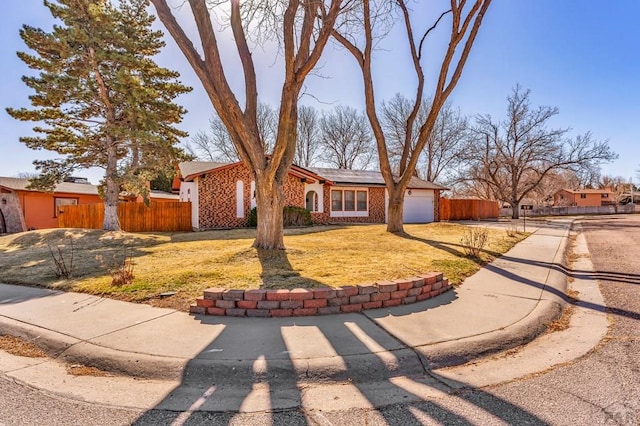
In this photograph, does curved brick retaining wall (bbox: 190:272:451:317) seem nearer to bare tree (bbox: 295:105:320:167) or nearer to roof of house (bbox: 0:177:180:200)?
roof of house (bbox: 0:177:180:200)

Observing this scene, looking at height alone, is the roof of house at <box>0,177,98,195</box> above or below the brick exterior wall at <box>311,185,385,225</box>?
Result: above

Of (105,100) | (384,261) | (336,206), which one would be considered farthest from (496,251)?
(105,100)

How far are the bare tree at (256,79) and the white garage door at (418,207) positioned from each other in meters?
18.2

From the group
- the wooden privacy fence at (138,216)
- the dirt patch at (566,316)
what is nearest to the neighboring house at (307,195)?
the wooden privacy fence at (138,216)

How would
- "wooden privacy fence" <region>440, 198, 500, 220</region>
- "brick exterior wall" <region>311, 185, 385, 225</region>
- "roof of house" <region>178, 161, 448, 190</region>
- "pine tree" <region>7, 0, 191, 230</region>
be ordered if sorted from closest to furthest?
"pine tree" <region>7, 0, 191, 230</region> → "roof of house" <region>178, 161, 448, 190</region> → "brick exterior wall" <region>311, 185, 385, 225</region> → "wooden privacy fence" <region>440, 198, 500, 220</region>

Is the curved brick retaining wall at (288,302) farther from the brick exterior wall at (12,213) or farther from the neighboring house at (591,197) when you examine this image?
the neighboring house at (591,197)

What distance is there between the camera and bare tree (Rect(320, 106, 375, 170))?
131 feet

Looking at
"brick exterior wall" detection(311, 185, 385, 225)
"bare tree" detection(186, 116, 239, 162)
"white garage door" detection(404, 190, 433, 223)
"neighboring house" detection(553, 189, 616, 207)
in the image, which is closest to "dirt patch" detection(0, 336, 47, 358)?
"brick exterior wall" detection(311, 185, 385, 225)

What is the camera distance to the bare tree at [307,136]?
38.8 m

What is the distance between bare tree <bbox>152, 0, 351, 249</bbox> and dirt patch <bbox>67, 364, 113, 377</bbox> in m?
4.86

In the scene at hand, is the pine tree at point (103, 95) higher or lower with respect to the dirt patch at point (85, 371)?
higher

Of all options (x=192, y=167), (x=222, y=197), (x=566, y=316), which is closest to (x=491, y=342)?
(x=566, y=316)

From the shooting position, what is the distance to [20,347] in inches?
144

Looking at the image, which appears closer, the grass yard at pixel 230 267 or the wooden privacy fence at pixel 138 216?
the grass yard at pixel 230 267
